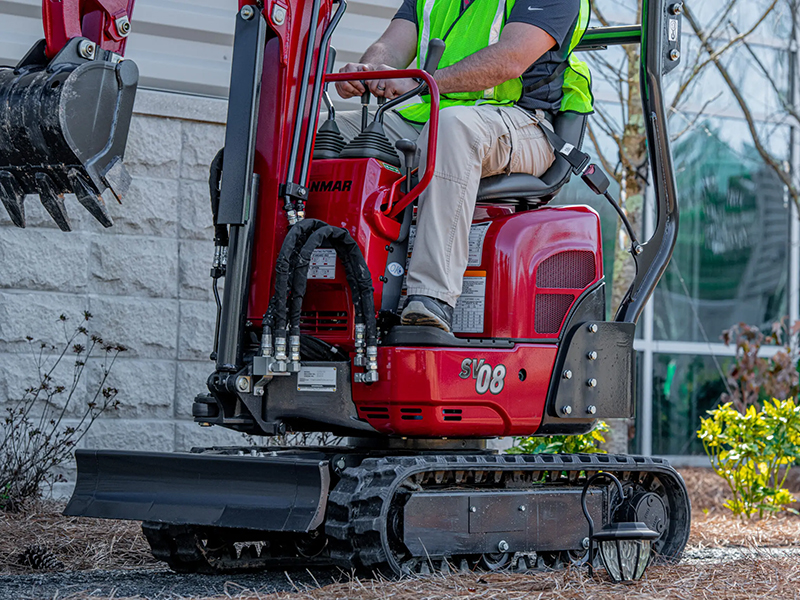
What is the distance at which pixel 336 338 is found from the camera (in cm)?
474

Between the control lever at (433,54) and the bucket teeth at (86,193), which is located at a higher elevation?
the control lever at (433,54)

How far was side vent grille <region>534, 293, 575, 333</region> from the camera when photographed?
502 centimetres

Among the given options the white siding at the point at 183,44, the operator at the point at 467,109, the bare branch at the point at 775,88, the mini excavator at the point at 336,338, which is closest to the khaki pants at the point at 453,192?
the operator at the point at 467,109

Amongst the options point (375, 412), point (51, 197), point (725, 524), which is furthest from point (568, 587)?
point (725, 524)

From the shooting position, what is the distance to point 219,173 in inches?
189

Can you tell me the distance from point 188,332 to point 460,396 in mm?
2925

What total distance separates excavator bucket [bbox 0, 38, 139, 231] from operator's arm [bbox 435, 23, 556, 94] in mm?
1316

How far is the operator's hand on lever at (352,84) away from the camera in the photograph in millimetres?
4945

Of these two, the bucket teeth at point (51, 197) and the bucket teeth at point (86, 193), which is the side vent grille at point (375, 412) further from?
the bucket teeth at point (51, 197)

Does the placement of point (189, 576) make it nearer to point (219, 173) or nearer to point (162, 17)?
point (219, 173)

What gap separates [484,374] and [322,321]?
684 mm

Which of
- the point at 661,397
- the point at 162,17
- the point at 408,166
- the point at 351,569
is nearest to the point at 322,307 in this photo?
the point at 408,166

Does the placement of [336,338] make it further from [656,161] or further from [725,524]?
[725,524]

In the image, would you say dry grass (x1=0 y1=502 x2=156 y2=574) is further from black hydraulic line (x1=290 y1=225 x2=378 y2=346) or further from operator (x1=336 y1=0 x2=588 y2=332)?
operator (x1=336 y1=0 x2=588 y2=332)
